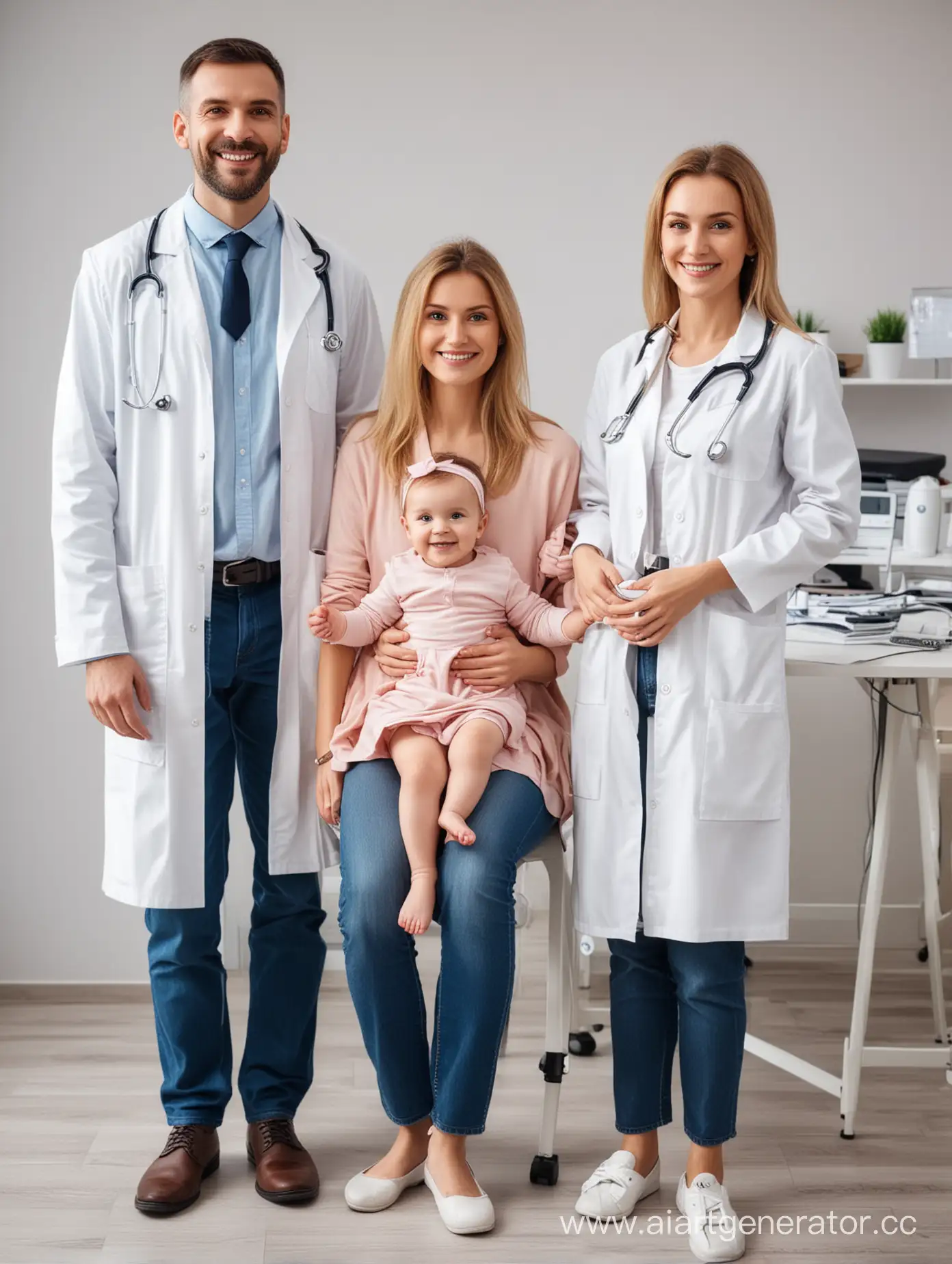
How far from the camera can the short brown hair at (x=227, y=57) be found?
6.17ft

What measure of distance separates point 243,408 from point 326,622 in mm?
367

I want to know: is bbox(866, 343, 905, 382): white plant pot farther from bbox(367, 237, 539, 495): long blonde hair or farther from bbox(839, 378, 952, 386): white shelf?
bbox(367, 237, 539, 495): long blonde hair

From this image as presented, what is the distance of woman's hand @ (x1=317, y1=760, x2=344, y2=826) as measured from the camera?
6.53 feet

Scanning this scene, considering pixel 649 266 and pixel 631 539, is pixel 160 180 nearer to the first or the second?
pixel 649 266

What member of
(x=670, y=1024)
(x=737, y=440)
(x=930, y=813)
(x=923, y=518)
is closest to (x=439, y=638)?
(x=737, y=440)

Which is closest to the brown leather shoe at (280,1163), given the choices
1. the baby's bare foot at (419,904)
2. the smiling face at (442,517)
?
the baby's bare foot at (419,904)

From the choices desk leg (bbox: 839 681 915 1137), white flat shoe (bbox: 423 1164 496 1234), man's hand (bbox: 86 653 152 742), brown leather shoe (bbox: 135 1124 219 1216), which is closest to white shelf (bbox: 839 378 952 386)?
desk leg (bbox: 839 681 915 1137)

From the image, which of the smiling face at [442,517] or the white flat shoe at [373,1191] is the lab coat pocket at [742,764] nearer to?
the smiling face at [442,517]

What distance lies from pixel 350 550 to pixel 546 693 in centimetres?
40

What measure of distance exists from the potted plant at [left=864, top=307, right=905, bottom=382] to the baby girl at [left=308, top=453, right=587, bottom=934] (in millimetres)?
1482

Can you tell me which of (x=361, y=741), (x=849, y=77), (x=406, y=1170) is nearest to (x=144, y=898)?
(x=361, y=741)

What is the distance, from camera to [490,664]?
1958 millimetres

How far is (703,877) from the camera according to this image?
6.04 ft

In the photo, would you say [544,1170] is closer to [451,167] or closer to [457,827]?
[457,827]
